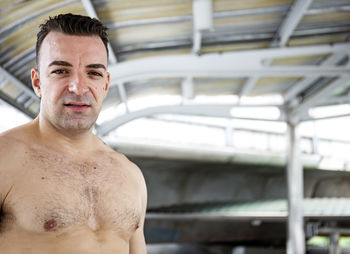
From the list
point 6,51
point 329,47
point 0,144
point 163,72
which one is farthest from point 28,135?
point 329,47

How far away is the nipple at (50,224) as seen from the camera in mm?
1857

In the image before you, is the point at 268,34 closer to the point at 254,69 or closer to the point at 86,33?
the point at 254,69

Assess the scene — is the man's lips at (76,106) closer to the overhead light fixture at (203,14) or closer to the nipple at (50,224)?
the nipple at (50,224)

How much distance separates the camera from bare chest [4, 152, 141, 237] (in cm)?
184

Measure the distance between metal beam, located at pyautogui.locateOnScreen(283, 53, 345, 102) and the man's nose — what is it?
24.4 feet

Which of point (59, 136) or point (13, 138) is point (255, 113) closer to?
point (59, 136)

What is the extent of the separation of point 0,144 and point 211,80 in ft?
27.3

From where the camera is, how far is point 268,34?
7.30 m

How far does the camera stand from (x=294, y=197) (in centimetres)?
1183

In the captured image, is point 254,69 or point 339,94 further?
point 339,94

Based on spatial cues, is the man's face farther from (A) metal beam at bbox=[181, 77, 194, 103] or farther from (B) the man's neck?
(A) metal beam at bbox=[181, 77, 194, 103]

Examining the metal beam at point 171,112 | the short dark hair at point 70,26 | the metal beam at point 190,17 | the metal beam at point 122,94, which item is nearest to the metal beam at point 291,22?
the metal beam at point 190,17

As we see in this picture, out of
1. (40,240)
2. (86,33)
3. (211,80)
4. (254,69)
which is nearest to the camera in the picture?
(40,240)

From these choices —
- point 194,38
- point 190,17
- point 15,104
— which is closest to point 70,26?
point 190,17
